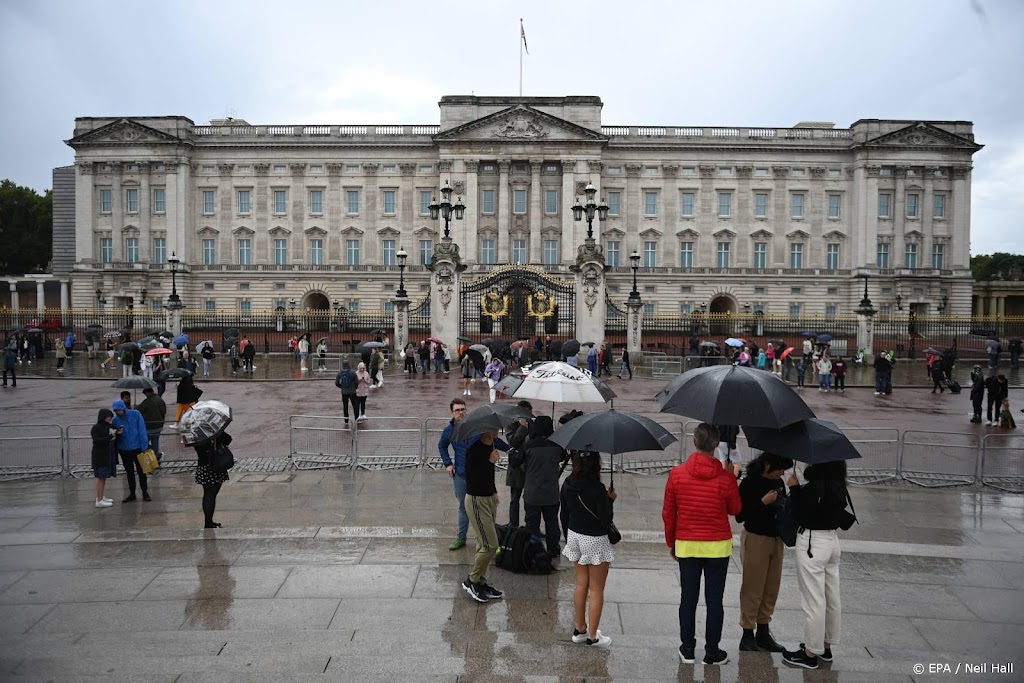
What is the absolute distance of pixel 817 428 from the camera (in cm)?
648

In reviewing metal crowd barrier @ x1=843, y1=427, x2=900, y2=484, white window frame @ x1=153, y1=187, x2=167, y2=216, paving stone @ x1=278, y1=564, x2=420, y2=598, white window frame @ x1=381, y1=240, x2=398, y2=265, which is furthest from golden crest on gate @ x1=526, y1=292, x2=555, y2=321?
white window frame @ x1=153, y1=187, x2=167, y2=216

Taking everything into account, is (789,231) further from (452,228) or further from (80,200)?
A: (80,200)

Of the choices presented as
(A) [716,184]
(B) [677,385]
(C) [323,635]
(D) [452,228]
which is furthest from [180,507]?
(A) [716,184]

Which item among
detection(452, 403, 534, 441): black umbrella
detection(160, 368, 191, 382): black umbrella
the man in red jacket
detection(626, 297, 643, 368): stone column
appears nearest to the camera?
the man in red jacket

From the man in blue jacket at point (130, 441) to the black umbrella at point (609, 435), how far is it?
764cm

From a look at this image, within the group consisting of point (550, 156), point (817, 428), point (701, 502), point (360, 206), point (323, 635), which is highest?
point (550, 156)

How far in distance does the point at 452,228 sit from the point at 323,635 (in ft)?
188

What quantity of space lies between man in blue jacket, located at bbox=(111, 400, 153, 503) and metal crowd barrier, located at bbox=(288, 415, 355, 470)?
2.65m

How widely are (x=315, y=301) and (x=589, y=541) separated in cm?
6325

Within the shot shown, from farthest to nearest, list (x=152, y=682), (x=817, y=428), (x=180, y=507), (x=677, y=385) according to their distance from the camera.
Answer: (x=180, y=507) → (x=677, y=385) → (x=817, y=428) → (x=152, y=682)

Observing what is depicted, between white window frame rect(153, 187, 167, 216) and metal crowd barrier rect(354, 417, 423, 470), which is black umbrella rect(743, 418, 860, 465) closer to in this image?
metal crowd barrier rect(354, 417, 423, 470)

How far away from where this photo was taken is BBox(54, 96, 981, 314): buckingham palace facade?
207 feet

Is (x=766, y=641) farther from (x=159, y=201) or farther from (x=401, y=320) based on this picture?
(x=159, y=201)

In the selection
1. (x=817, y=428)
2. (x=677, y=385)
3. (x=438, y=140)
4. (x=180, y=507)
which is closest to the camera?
(x=817, y=428)
